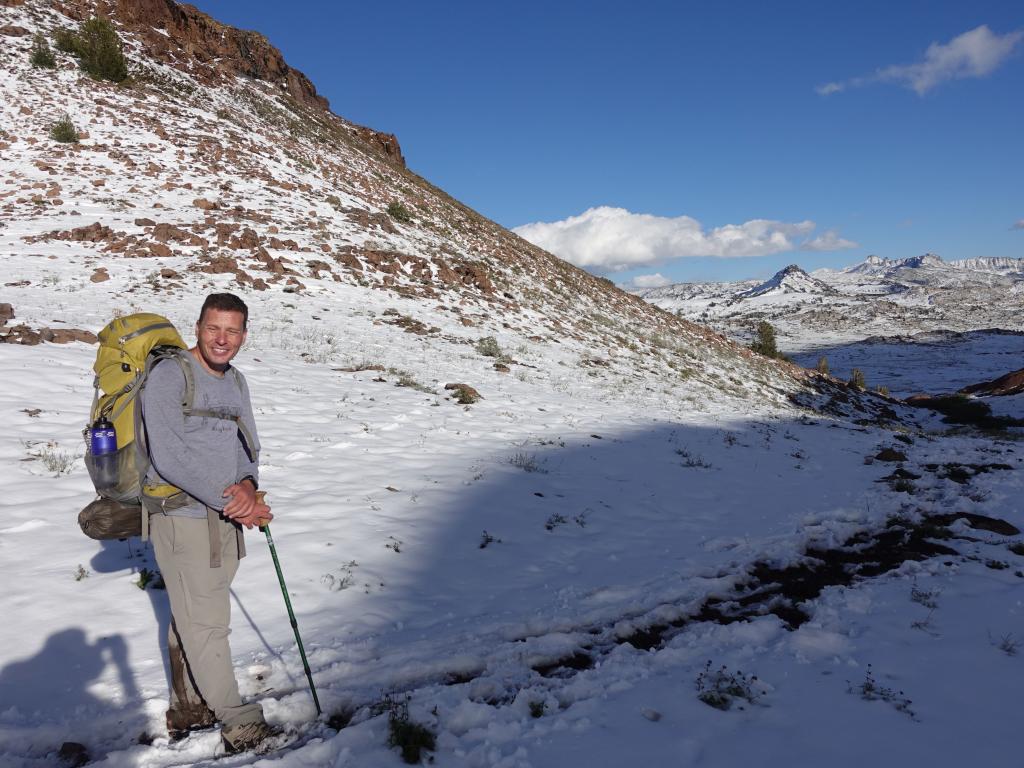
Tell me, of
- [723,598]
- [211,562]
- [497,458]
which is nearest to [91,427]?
[211,562]

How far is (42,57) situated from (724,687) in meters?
40.1

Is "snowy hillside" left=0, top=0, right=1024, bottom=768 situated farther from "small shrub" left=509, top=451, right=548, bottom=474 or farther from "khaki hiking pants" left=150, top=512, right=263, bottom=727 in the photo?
"khaki hiking pants" left=150, top=512, right=263, bottom=727

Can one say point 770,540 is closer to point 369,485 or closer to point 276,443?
point 369,485

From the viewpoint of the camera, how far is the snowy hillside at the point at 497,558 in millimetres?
3402

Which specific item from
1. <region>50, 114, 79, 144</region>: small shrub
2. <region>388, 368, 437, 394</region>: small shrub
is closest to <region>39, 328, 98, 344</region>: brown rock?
<region>388, 368, 437, 394</region>: small shrub

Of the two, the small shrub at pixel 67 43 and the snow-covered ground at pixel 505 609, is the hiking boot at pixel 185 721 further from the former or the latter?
the small shrub at pixel 67 43

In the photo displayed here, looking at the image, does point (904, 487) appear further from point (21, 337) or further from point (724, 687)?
point (21, 337)

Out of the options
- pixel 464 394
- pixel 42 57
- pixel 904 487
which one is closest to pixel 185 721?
pixel 464 394

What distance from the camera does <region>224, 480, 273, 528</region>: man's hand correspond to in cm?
306

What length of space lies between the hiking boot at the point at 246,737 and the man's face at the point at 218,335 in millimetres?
2046

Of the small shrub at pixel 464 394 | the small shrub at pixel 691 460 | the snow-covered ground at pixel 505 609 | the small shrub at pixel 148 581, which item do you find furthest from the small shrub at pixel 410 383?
the small shrub at pixel 148 581

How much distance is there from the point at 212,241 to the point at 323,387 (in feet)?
35.9

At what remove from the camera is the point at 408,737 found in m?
3.19

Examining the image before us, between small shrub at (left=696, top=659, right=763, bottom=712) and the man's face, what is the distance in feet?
12.2
